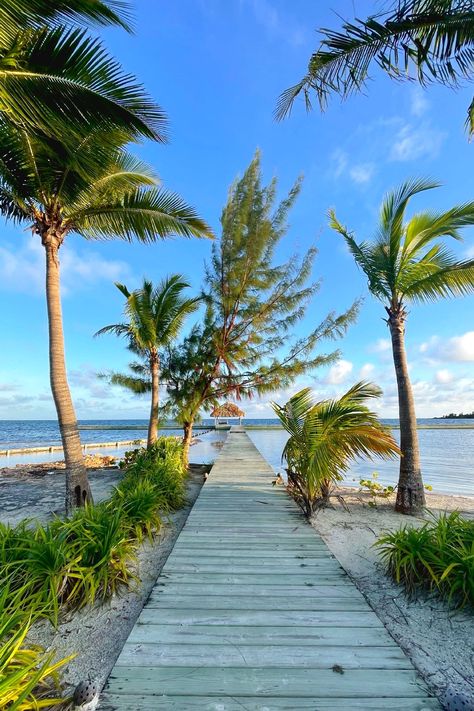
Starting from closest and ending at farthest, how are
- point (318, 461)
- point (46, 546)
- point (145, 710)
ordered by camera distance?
point (145, 710)
point (46, 546)
point (318, 461)

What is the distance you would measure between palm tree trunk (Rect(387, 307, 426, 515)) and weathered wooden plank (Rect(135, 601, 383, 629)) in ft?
12.2

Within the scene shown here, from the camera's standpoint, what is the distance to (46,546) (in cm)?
296

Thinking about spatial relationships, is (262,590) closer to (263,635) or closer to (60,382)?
(263,635)

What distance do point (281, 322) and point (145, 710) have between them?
321 inches

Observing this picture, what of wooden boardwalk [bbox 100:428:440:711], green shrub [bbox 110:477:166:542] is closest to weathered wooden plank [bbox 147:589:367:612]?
wooden boardwalk [bbox 100:428:440:711]

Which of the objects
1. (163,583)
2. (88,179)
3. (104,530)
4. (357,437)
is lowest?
(163,583)

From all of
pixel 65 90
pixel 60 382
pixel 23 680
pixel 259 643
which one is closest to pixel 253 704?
pixel 259 643

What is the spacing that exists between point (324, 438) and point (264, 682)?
3.42 meters

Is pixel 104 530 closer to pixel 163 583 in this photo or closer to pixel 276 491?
pixel 163 583

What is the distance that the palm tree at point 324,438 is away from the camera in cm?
498

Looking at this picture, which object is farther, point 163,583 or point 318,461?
point 318,461

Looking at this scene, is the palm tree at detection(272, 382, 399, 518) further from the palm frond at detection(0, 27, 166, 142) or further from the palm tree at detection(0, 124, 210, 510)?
the palm frond at detection(0, 27, 166, 142)

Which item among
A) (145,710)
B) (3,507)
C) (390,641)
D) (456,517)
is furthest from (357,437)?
(3,507)

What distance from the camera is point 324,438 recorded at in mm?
5031
